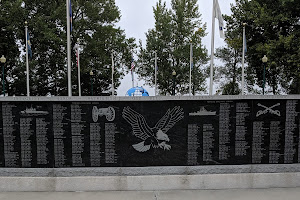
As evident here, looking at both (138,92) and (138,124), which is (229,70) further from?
(138,124)

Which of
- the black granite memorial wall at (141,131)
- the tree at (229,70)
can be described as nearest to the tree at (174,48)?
the tree at (229,70)

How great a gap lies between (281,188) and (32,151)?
5868 mm

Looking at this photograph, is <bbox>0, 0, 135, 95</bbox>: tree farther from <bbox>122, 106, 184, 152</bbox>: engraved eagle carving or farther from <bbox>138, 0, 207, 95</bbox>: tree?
<bbox>122, 106, 184, 152</bbox>: engraved eagle carving

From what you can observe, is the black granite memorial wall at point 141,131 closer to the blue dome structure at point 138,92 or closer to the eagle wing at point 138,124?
the eagle wing at point 138,124

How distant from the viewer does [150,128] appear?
20.3ft

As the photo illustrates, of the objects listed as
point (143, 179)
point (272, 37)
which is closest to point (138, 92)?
point (272, 37)

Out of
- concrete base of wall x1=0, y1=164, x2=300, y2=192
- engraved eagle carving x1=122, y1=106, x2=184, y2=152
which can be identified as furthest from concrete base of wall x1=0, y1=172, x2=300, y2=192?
engraved eagle carving x1=122, y1=106, x2=184, y2=152

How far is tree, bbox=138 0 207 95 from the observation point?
38.0 m

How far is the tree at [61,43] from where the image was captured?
30906mm

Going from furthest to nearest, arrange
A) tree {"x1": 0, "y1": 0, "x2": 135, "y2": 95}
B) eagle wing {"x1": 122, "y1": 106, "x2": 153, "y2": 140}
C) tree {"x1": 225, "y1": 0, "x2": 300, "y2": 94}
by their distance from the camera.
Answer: tree {"x1": 0, "y1": 0, "x2": 135, "y2": 95}, tree {"x1": 225, "y1": 0, "x2": 300, "y2": 94}, eagle wing {"x1": 122, "y1": 106, "x2": 153, "y2": 140}

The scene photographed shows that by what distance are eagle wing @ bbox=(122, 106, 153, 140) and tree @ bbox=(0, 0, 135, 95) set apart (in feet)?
88.3

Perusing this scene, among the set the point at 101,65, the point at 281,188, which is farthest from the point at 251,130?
the point at 101,65

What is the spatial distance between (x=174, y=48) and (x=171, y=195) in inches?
1362

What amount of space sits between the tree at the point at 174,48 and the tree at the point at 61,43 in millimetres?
3674
